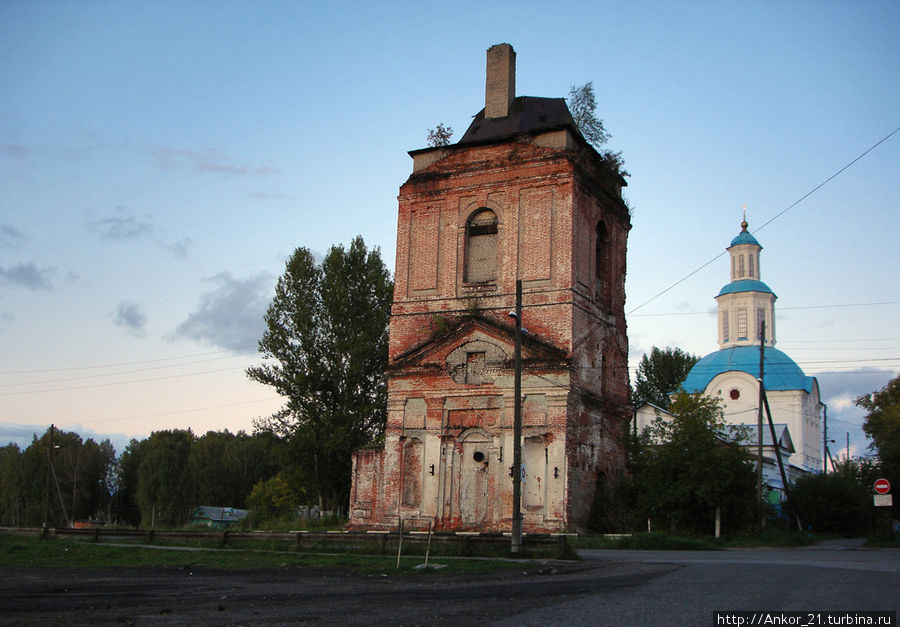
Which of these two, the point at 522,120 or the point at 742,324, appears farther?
the point at 742,324

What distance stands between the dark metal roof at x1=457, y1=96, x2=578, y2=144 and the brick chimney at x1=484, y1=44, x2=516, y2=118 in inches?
12.2

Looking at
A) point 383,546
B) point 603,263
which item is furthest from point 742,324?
point 383,546

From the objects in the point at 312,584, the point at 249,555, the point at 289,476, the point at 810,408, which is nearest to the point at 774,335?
the point at 810,408

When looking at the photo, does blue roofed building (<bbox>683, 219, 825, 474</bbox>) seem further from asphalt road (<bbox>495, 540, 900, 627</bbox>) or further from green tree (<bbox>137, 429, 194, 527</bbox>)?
asphalt road (<bbox>495, 540, 900, 627</bbox>)

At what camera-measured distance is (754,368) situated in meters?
55.7

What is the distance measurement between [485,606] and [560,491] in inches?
680

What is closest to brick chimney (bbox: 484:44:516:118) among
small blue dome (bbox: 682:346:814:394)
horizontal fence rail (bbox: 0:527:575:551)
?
horizontal fence rail (bbox: 0:527:575:551)

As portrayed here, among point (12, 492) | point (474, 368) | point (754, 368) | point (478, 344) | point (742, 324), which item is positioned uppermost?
point (742, 324)

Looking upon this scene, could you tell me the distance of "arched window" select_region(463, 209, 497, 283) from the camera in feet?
102

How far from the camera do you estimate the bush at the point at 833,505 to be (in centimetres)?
3909

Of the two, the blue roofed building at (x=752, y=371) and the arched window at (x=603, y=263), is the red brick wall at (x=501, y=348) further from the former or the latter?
the blue roofed building at (x=752, y=371)

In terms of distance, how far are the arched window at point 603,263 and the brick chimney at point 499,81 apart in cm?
581

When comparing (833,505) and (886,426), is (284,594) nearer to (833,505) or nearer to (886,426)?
(886,426)

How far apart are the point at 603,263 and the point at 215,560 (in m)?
19.0
